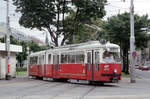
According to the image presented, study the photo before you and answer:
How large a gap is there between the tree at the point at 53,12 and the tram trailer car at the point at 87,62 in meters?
7.50

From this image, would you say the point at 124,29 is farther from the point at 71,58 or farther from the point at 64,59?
the point at 71,58

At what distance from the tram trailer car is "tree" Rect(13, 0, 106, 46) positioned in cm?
750

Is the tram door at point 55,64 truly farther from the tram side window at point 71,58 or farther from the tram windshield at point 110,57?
the tram windshield at point 110,57

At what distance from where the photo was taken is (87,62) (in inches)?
928

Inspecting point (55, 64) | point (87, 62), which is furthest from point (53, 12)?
point (87, 62)

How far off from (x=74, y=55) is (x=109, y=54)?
3.73 m

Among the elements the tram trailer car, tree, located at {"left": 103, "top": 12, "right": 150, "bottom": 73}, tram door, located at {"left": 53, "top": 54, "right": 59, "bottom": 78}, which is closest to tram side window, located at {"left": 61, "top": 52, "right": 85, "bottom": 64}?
the tram trailer car

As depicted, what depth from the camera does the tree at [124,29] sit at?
44906 mm

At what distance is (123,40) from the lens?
4603 cm

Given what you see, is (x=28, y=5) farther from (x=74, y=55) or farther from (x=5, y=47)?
(x=74, y=55)

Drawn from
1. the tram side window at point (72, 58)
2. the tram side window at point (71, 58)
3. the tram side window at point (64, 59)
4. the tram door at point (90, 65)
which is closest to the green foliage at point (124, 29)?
the tram side window at point (64, 59)

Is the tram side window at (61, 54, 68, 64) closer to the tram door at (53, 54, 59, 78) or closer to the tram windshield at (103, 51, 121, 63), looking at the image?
the tram door at (53, 54, 59, 78)

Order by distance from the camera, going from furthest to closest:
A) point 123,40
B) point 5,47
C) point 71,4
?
point 123,40 → point 71,4 → point 5,47

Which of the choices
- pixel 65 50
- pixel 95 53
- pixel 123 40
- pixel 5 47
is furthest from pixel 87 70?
pixel 123 40
